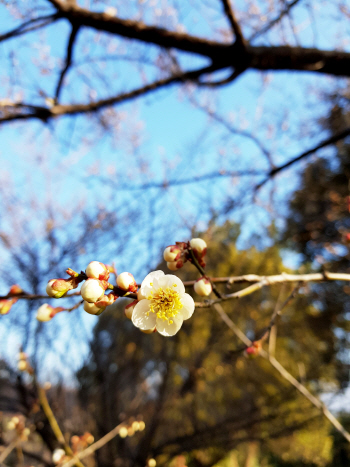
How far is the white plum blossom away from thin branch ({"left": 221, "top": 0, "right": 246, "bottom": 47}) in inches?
94.0

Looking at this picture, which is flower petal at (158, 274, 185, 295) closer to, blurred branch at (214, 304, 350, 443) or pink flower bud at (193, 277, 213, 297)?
pink flower bud at (193, 277, 213, 297)

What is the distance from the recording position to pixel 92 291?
0.67 meters

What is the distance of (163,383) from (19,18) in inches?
166

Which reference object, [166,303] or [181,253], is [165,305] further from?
[181,253]

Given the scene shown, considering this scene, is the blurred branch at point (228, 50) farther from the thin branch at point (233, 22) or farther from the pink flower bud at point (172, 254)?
the pink flower bud at point (172, 254)

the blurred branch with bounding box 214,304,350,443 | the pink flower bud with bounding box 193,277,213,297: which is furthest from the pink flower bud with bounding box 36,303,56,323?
the blurred branch with bounding box 214,304,350,443

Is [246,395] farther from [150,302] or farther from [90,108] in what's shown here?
[150,302]

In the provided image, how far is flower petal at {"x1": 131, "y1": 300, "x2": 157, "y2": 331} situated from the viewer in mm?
774

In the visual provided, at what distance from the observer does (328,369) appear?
24.2 feet

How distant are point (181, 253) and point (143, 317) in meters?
0.20

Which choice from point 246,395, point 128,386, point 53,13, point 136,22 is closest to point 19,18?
point 53,13

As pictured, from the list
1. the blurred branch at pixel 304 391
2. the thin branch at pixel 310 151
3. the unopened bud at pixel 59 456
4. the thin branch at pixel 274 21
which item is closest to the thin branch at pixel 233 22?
the thin branch at pixel 274 21

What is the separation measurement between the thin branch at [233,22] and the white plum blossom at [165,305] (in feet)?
7.84

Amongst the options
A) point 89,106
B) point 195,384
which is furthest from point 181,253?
point 195,384
